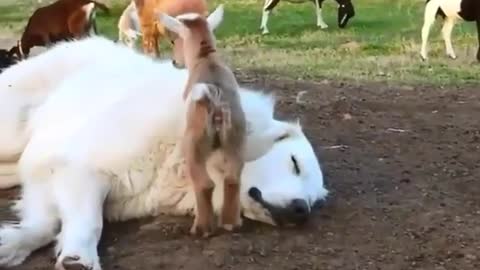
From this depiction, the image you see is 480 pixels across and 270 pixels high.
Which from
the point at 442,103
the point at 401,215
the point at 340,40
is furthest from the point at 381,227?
the point at 340,40

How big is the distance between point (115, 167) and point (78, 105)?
506mm

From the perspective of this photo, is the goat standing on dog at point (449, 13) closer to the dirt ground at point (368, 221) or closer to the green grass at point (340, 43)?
the green grass at point (340, 43)

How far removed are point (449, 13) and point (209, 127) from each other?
33.7ft

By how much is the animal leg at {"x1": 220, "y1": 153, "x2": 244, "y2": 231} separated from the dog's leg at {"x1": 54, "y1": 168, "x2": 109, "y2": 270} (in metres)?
0.49

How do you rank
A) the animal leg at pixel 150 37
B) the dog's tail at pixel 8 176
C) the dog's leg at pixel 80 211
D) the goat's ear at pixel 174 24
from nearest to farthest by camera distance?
the dog's leg at pixel 80 211 → the goat's ear at pixel 174 24 → the dog's tail at pixel 8 176 → the animal leg at pixel 150 37

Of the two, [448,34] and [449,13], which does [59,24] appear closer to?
[448,34]

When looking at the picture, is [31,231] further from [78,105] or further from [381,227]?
[381,227]

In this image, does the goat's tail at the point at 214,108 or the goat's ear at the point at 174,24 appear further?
the goat's ear at the point at 174,24

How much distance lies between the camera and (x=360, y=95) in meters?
7.54

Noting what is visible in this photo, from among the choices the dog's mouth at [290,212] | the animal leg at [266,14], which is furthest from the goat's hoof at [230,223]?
the animal leg at [266,14]

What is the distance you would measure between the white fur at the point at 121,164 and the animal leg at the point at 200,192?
0.11m

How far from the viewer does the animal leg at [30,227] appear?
3.74 metres

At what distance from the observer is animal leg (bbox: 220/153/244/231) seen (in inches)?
150

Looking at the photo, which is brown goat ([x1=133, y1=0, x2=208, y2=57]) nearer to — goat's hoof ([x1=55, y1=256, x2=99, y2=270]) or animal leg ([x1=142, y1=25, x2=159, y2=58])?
animal leg ([x1=142, y1=25, x2=159, y2=58])
